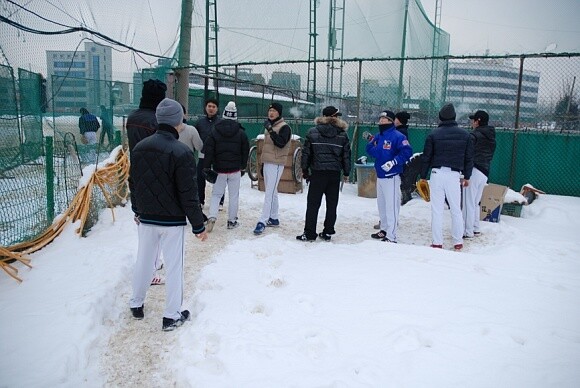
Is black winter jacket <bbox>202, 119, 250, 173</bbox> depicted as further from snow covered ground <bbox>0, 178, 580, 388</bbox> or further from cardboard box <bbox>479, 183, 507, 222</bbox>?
cardboard box <bbox>479, 183, 507, 222</bbox>

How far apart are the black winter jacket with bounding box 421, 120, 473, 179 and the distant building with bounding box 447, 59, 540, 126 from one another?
4.45m

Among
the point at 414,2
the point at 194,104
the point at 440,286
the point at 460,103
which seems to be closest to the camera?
the point at 440,286

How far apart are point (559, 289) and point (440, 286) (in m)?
1.18

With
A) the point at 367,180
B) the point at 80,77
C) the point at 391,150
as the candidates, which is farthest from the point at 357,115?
the point at 80,77

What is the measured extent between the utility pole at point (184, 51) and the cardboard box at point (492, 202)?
5.71 metres

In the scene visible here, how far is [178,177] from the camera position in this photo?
11.7ft

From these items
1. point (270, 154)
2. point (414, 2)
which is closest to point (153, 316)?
point (270, 154)

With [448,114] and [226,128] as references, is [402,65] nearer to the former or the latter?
[448,114]

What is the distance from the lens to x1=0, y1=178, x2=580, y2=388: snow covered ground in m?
2.99

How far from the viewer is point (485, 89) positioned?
12.6 metres

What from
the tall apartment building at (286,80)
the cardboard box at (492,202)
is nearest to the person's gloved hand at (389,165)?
the cardboard box at (492,202)

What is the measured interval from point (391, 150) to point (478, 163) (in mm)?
1597

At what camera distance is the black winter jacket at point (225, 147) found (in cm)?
638

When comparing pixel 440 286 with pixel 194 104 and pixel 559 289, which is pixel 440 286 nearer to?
pixel 559 289
